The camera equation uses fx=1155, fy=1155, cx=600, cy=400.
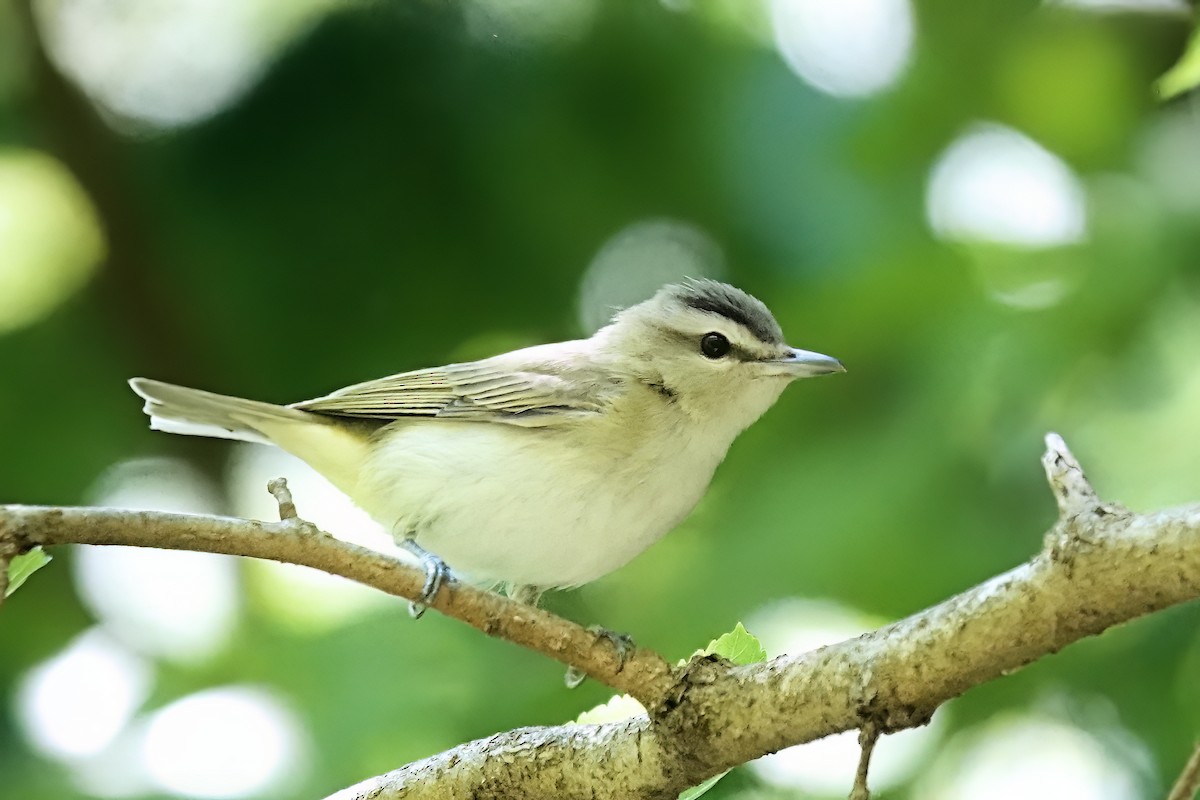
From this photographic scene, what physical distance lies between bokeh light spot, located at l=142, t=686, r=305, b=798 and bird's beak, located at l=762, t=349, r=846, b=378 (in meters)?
1.20

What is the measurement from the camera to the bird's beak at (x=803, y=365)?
1521 millimetres

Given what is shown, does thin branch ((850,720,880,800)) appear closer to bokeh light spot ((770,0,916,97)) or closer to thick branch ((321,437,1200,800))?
thick branch ((321,437,1200,800))

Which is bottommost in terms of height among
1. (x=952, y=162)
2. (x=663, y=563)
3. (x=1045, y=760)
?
(x=1045, y=760)

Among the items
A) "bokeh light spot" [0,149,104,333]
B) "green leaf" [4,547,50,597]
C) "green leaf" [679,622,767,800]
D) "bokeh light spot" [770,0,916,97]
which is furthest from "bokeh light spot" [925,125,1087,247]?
"bokeh light spot" [0,149,104,333]

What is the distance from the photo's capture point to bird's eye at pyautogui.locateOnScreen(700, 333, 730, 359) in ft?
5.48

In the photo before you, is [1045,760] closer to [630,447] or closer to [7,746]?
[630,447]

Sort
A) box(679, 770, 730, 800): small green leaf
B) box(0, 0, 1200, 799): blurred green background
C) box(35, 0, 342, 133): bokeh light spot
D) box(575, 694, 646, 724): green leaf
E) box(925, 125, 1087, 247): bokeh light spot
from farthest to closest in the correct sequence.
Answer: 1. box(35, 0, 342, 133): bokeh light spot
2. box(925, 125, 1087, 247): bokeh light spot
3. box(0, 0, 1200, 799): blurred green background
4. box(575, 694, 646, 724): green leaf
5. box(679, 770, 730, 800): small green leaf

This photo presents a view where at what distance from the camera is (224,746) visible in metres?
2.17

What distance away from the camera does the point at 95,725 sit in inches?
89.0

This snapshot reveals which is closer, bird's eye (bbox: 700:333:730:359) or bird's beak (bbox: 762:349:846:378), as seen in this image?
bird's beak (bbox: 762:349:846:378)

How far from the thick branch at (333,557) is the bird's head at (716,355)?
496 mm

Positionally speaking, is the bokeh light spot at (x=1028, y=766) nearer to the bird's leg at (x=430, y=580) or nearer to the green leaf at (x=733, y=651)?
the green leaf at (x=733, y=651)

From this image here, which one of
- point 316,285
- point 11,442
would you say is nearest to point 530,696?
point 316,285

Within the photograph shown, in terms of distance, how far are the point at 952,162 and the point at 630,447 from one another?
1.21 meters
